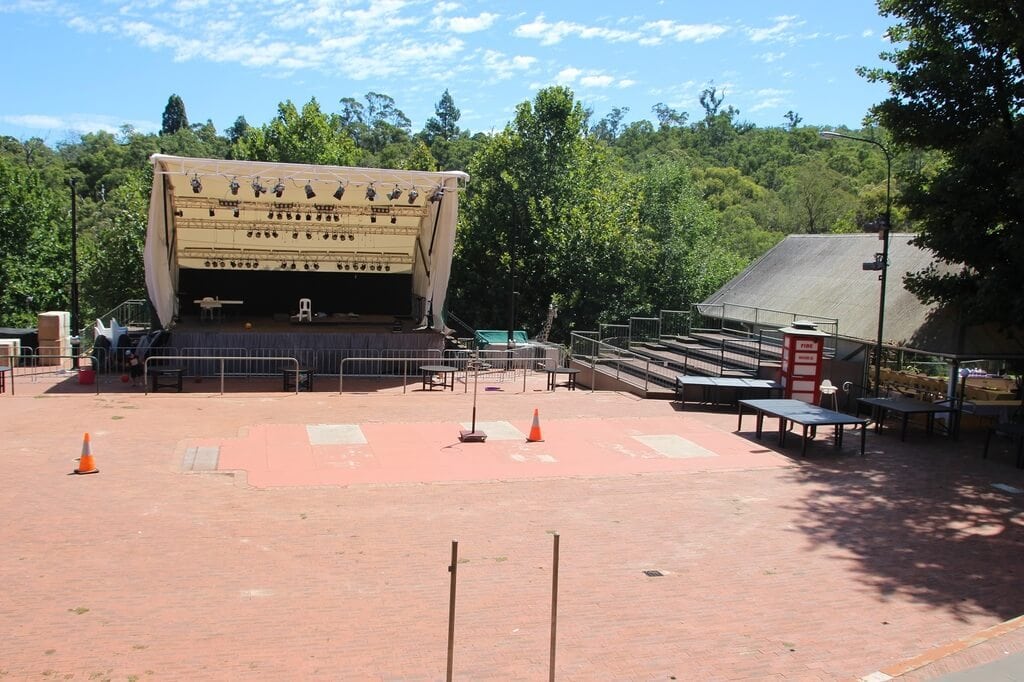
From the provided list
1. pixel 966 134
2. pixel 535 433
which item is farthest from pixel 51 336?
pixel 966 134

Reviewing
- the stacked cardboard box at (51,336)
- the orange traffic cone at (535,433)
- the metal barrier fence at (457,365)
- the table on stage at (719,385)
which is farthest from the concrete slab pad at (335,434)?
the stacked cardboard box at (51,336)

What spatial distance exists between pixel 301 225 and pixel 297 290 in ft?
9.99

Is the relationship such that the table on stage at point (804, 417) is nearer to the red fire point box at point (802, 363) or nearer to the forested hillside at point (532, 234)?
the red fire point box at point (802, 363)

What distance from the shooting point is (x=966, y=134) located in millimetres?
16797

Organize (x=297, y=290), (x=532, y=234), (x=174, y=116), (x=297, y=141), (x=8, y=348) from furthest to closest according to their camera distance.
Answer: (x=174, y=116)
(x=297, y=141)
(x=532, y=234)
(x=297, y=290)
(x=8, y=348)

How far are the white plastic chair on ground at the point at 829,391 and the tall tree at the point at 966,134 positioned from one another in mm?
2695

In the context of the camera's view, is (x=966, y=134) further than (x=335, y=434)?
Yes

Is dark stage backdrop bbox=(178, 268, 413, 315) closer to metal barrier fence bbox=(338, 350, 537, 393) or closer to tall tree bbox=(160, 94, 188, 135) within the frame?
metal barrier fence bbox=(338, 350, 537, 393)

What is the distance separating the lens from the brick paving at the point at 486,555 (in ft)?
22.0

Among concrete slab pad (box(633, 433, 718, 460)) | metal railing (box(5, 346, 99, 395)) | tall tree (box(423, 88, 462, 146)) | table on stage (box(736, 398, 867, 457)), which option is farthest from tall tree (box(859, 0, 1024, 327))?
tall tree (box(423, 88, 462, 146))

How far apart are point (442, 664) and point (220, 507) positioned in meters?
5.16

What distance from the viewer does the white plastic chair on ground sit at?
59.7 feet

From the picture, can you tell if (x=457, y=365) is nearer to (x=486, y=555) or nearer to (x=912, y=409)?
(x=912, y=409)

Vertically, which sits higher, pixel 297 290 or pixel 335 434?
pixel 297 290
